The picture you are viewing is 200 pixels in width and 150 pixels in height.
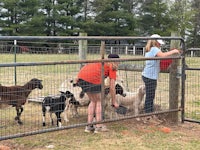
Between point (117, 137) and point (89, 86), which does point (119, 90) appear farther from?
point (117, 137)

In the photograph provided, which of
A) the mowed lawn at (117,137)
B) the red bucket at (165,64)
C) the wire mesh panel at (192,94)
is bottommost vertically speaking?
the mowed lawn at (117,137)

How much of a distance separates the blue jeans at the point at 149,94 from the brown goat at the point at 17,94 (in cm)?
215

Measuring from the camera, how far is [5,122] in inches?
302

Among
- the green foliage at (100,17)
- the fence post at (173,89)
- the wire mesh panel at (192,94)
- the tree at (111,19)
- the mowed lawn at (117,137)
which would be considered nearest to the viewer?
the mowed lawn at (117,137)

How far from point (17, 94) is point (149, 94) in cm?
259

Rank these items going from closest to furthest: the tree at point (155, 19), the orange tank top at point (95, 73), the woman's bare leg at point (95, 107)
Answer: the orange tank top at point (95, 73)
the woman's bare leg at point (95, 107)
the tree at point (155, 19)

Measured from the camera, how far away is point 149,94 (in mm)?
7746

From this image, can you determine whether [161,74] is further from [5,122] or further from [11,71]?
[11,71]

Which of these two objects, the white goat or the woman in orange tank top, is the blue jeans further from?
the woman in orange tank top

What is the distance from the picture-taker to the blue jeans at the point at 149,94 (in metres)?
7.67

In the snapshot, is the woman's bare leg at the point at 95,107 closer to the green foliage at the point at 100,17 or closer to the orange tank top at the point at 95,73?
the orange tank top at the point at 95,73

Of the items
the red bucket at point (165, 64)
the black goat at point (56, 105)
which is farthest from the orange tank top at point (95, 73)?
the red bucket at point (165, 64)

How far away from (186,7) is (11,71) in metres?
43.7

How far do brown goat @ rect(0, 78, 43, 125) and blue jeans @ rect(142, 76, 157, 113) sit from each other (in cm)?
215
